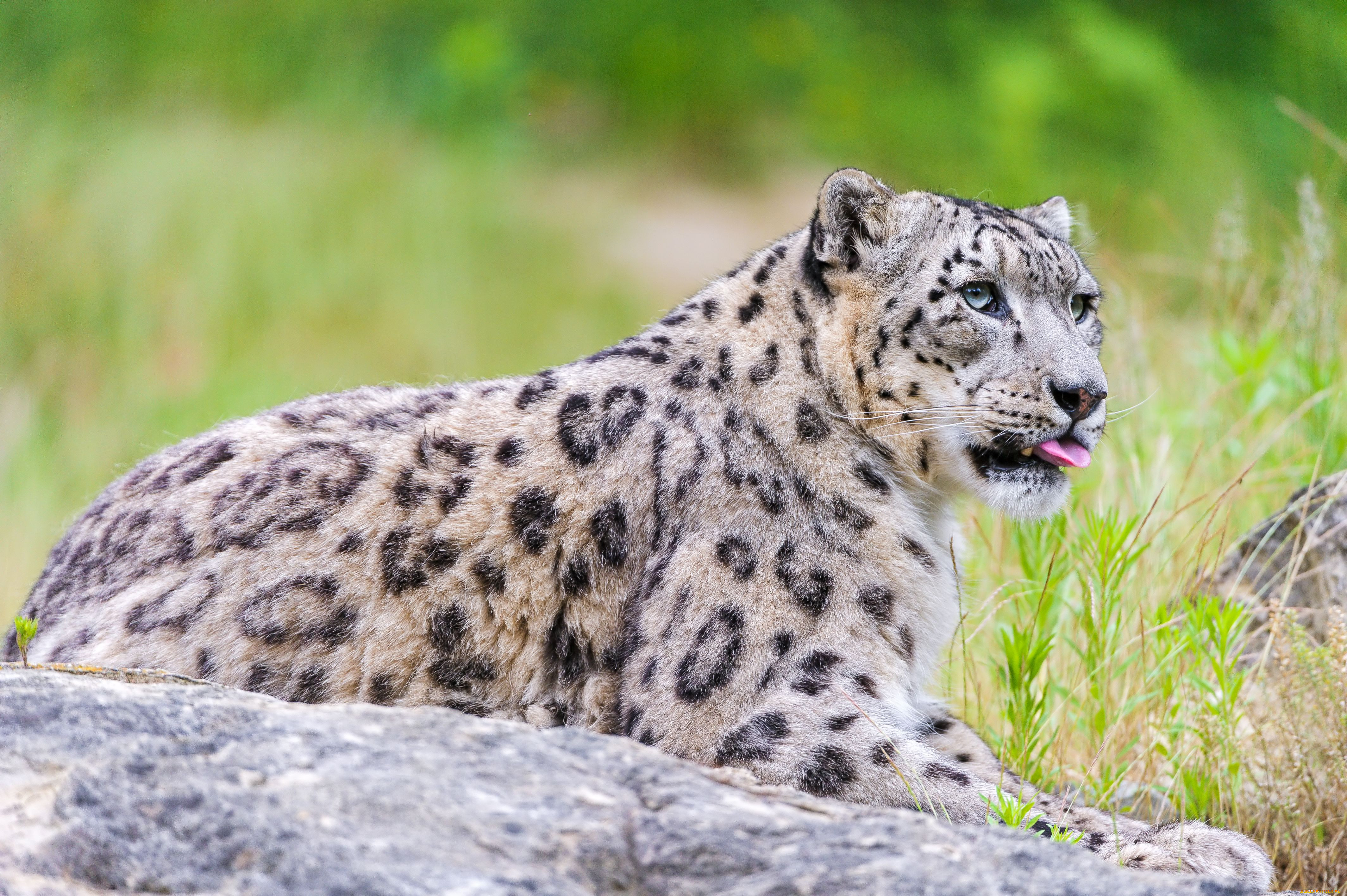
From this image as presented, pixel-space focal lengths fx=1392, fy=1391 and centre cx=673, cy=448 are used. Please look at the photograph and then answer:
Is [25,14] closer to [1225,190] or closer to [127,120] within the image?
[127,120]

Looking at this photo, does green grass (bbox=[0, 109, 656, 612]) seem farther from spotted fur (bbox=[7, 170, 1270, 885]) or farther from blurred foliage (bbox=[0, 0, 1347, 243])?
spotted fur (bbox=[7, 170, 1270, 885])

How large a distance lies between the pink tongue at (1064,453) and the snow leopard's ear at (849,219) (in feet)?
3.31

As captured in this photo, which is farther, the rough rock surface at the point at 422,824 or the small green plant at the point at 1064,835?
the small green plant at the point at 1064,835

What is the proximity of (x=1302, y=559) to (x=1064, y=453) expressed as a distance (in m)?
1.67

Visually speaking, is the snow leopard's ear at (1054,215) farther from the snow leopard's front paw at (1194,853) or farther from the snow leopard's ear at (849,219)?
the snow leopard's front paw at (1194,853)

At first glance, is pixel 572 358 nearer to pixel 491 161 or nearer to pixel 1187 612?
pixel 491 161

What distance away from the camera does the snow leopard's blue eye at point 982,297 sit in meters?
Result: 5.32

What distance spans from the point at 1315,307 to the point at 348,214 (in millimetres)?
12090

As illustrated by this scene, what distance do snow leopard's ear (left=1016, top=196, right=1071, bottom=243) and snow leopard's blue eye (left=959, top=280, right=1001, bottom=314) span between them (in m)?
0.76

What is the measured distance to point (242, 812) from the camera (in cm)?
307

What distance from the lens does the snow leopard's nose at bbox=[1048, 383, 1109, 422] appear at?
516cm

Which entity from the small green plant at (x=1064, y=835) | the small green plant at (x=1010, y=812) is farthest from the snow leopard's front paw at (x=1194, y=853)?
the small green plant at (x=1010, y=812)

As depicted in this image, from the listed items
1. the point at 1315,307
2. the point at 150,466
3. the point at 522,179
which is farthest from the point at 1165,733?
the point at 522,179

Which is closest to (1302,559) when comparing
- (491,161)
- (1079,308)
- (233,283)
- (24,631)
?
(1079,308)
